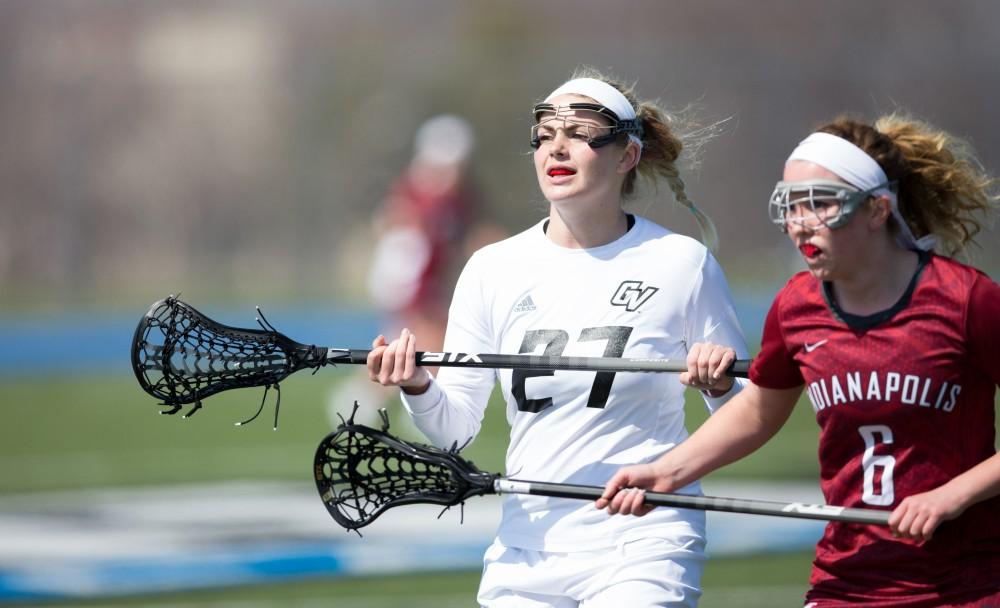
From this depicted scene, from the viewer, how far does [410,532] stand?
26.2ft

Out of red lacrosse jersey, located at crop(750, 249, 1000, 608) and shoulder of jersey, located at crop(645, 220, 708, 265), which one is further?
shoulder of jersey, located at crop(645, 220, 708, 265)

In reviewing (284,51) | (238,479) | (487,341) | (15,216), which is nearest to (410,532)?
(238,479)

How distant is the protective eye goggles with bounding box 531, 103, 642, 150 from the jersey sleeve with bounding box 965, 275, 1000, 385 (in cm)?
136

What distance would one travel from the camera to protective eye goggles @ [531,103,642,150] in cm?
415

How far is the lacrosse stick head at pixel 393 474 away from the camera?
3.96 metres

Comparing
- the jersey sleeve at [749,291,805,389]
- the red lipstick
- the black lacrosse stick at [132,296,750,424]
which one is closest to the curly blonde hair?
the red lipstick

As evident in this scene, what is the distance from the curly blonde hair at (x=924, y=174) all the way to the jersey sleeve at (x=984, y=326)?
0.33 meters

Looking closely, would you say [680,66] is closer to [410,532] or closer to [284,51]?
[284,51]

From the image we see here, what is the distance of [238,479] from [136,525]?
1870 mm

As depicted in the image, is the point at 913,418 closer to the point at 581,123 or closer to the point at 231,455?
the point at 581,123

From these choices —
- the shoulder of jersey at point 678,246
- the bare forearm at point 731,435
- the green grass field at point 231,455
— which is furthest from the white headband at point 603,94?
the green grass field at point 231,455

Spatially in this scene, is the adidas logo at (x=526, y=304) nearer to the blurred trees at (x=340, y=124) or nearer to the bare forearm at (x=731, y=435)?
the bare forearm at (x=731, y=435)

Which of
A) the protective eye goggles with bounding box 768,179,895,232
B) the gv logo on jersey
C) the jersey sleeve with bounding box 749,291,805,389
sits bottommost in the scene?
the jersey sleeve with bounding box 749,291,805,389

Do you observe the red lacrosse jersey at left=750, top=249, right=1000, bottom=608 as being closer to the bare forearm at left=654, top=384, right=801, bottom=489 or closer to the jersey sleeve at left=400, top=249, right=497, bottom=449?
the bare forearm at left=654, top=384, right=801, bottom=489
